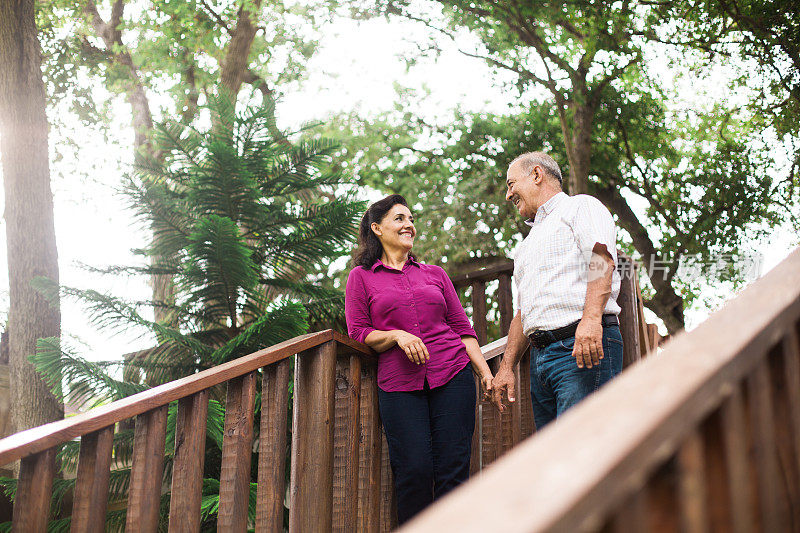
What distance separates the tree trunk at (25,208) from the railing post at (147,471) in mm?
3000

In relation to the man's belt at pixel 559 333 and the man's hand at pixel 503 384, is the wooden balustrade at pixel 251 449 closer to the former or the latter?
the man's hand at pixel 503 384

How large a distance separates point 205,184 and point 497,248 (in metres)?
6.73

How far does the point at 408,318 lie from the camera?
2.83 meters

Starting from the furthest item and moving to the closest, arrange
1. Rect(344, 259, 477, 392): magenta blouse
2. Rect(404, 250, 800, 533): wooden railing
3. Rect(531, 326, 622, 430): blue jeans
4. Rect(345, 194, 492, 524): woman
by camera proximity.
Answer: Rect(344, 259, 477, 392): magenta blouse, Rect(345, 194, 492, 524): woman, Rect(531, 326, 622, 430): blue jeans, Rect(404, 250, 800, 533): wooden railing

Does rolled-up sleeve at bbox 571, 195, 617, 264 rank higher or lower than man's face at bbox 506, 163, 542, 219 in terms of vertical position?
lower

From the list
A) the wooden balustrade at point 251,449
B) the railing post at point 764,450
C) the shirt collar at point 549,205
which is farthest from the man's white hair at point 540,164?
the railing post at point 764,450

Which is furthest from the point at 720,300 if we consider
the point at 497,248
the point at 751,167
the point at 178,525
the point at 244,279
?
the point at 178,525

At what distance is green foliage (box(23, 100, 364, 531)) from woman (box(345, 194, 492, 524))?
2.04 feet

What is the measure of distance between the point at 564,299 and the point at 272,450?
3.90ft

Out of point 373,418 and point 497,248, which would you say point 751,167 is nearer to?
point 497,248

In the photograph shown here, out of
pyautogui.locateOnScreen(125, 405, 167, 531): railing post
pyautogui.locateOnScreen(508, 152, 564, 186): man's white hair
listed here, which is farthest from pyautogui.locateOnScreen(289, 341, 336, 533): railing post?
pyautogui.locateOnScreen(508, 152, 564, 186): man's white hair

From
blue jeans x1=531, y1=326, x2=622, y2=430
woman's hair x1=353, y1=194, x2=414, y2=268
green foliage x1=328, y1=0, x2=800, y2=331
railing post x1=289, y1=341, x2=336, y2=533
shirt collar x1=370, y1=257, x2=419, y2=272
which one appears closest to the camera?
railing post x1=289, y1=341, x2=336, y2=533

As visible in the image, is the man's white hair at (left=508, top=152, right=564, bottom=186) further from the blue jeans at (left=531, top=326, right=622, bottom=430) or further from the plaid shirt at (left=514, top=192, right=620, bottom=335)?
the blue jeans at (left=531, top=326, right=622, bottom=430)

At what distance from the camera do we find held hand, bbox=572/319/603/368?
2.44 m
